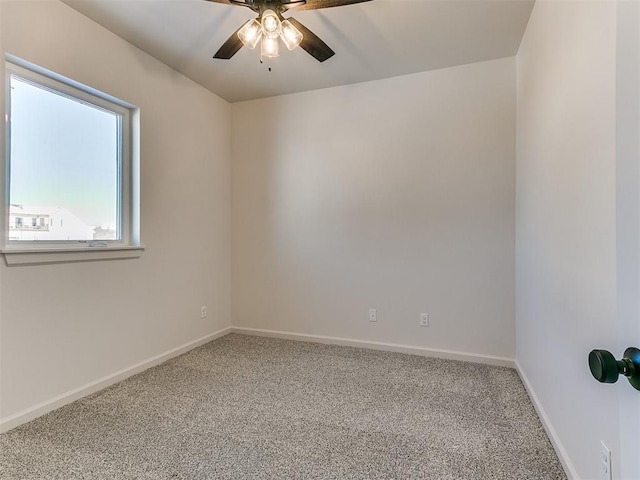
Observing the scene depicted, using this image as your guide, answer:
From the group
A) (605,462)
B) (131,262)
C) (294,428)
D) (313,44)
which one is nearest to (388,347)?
(294,428)

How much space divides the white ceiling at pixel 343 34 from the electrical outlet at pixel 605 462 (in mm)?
2375

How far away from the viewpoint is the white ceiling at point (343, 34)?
6.78ft

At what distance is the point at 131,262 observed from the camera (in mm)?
2469

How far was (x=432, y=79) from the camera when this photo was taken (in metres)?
2.84

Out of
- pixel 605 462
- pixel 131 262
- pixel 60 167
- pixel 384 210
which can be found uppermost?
pixel 60 167

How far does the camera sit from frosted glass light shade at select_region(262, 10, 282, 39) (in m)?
1.69

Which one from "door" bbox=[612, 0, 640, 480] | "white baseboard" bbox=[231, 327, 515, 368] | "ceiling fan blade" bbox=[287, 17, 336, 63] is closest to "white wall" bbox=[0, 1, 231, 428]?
"white baseboard" bbox=[231, 327, 515, 368]

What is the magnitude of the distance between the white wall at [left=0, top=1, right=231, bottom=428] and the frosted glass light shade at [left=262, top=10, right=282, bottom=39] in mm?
1312

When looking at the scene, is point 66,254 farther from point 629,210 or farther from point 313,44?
point 629,210

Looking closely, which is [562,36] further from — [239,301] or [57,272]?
[239,301]

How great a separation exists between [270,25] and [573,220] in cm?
174

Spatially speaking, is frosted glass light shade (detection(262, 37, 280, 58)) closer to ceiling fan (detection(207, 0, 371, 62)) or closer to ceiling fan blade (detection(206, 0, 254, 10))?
ceiling fan (detection(207, 0, 371, 62))

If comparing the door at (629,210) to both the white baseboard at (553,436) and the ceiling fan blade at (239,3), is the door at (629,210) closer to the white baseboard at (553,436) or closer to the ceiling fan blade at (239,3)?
the white baseboard at (553,436)

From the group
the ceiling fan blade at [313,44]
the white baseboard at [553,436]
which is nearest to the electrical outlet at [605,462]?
the white baseboard at [553,436]
